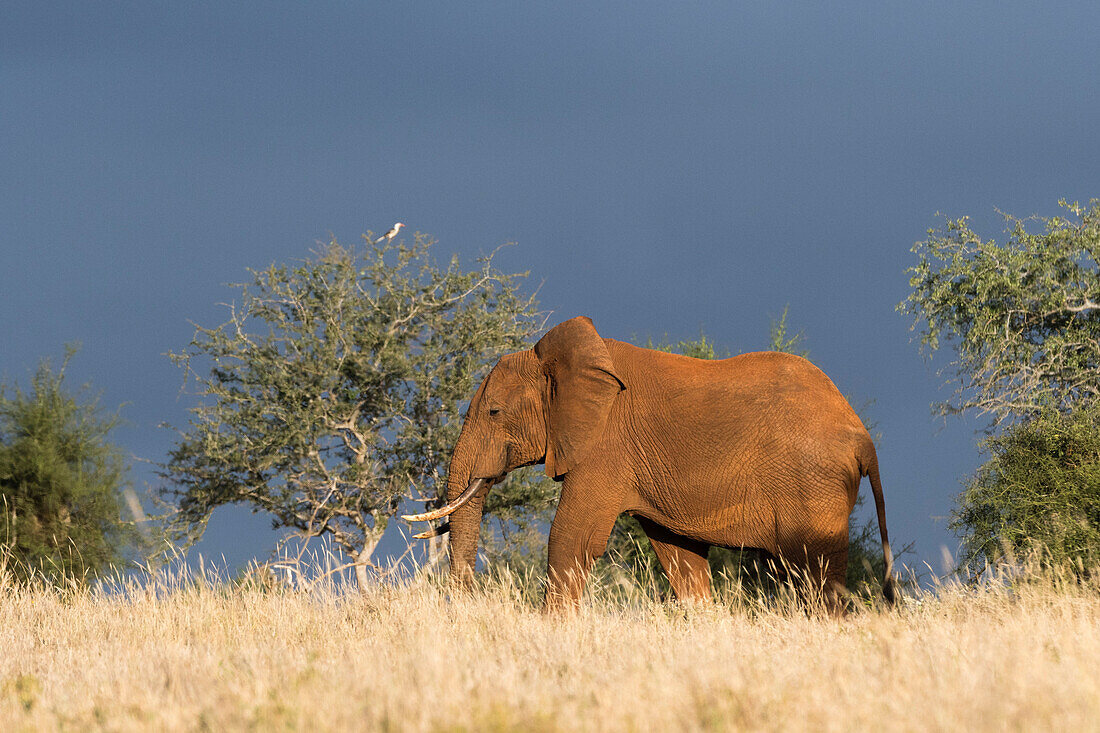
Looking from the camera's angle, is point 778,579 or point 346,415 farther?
point 346,415

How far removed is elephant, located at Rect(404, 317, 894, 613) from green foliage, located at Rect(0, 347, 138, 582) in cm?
1462

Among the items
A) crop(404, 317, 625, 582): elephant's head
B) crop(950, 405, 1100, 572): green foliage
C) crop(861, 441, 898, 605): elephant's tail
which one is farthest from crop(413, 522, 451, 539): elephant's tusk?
crop(950, 405, 1100, 572): green foliage

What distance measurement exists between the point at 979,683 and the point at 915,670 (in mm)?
492

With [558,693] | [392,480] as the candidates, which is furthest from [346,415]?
[558,693]

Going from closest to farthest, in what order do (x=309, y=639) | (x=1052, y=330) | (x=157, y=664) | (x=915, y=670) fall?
(x=915, y=670), (x=157, y=664), (x=309, y=639), (x=1052, y=330)

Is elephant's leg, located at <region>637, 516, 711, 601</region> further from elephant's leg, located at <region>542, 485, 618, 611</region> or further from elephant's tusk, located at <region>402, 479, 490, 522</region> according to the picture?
elephant's tusk, located at <region>402, 479, 490, 522</region>

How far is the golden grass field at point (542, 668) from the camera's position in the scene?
5.38 meters

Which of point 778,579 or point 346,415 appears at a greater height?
point 346,415

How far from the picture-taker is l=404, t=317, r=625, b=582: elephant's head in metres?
10.9

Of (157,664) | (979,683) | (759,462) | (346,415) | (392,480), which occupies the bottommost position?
(979,683)

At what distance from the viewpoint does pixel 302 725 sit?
5285 mm

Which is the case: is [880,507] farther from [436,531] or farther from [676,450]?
[436,531]

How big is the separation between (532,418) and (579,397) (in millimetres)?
714

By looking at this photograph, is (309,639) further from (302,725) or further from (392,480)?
(392,480)
